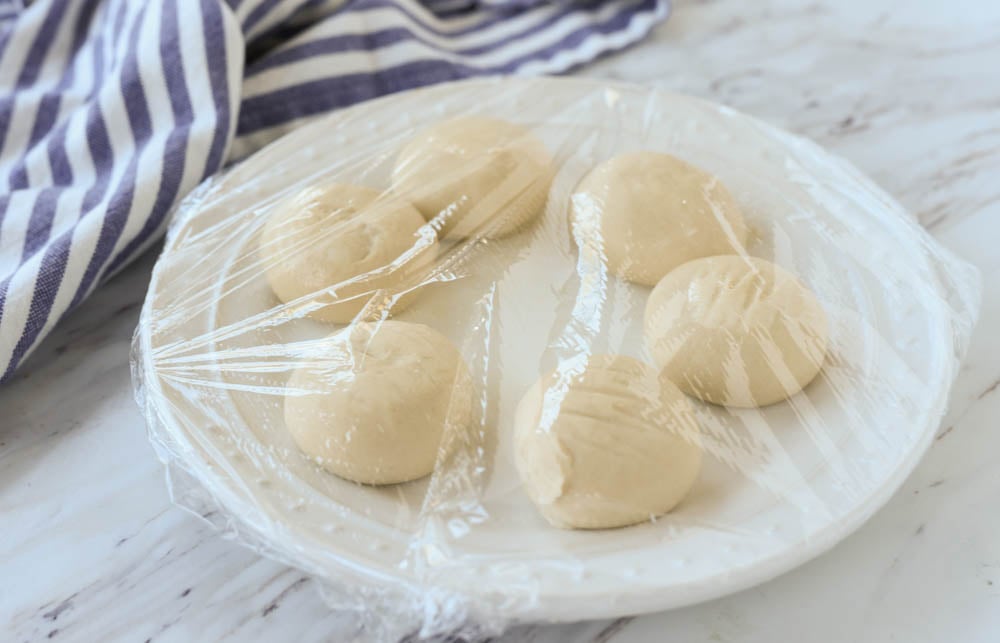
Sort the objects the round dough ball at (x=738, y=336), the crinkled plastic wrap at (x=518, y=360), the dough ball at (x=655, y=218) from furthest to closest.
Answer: the dough ball at (x=655, y=218), the round dough ball at (x=738, y=336), the crinkled plastic wrap at (x=518, y=360)

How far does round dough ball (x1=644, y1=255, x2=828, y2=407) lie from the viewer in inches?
29.2

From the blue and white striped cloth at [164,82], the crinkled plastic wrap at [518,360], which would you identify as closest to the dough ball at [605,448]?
the crinkled plastic wrap at [518,360]

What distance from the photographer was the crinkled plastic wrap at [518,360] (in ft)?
2.03

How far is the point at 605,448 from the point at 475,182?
358mm

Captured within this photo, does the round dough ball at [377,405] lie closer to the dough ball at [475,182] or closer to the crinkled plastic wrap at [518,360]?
the crinkled plastic wrap at [518,360]

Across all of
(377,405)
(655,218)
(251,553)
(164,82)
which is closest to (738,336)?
(655,218)

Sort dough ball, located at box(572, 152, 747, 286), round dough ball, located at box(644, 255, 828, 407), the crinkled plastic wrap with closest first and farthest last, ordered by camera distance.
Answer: the crinkled plastic wrap, round dough ball, located at box(644, 255, 828, 407), dough ball, located at box(572, 152, 747, 286)

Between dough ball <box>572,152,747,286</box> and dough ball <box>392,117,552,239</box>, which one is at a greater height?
dough ball <box>392,117,552,239</box>

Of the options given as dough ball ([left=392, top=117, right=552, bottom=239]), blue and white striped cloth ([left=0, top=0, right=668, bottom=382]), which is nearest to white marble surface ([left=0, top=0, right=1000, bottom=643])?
blue and white striped cloth ([left=0, top=0, right=668, bottom=382])

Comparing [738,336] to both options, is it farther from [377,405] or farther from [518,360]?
[377,405]

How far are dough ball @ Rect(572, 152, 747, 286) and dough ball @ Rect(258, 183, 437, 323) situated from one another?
0.54 feet

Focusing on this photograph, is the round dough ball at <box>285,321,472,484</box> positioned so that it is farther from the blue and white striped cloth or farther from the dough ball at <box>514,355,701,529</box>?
Result: the blue and white striped cloth

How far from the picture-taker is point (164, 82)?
105 centimetres

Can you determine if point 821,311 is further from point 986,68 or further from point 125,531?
point 986,68
